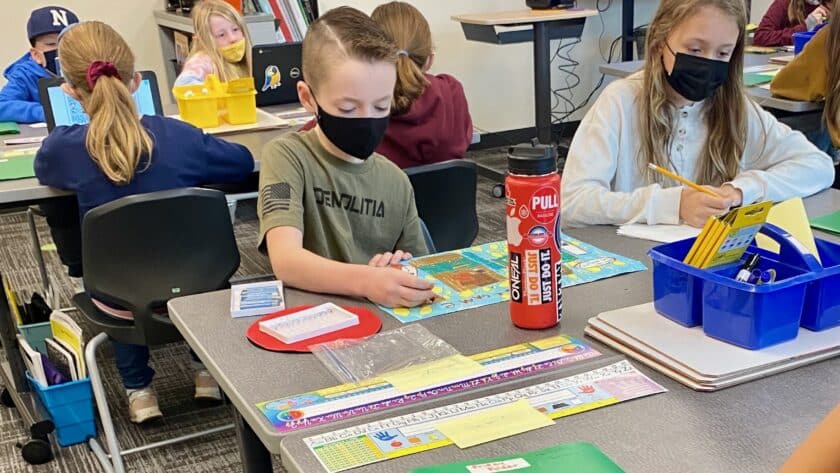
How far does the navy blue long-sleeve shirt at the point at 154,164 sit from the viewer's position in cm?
207

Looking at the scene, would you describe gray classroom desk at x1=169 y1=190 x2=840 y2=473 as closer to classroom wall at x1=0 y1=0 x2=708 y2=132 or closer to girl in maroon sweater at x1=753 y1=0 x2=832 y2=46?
girl in maroon sweater at x1=753 y1=0 x2=832 y2=46

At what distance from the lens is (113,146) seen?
205 centimetres

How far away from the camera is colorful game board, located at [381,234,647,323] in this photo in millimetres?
1246

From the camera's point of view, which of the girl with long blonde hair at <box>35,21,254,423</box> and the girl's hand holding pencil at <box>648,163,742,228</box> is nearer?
the girl's hand holding pencil at <box>648,163,742,228</box>

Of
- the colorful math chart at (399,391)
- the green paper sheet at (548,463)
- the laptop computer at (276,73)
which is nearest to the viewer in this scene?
the green paper sheet at (548,463)

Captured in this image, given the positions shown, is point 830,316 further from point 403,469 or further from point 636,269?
point 403,469

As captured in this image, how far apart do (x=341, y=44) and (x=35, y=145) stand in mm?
1417

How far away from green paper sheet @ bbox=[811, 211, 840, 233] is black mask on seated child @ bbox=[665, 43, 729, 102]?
33 cm

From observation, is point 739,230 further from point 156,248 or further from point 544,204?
point 156,248

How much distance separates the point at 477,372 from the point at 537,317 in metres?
0.14

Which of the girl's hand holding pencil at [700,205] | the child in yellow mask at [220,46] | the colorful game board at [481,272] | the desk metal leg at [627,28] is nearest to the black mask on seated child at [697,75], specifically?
the girl's hand holding pencil at [700,205]

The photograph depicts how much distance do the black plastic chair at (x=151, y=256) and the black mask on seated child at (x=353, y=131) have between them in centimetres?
47

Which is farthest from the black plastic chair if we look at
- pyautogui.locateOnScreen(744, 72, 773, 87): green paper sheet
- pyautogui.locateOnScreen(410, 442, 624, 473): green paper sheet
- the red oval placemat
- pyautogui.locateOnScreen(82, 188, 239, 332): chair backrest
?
pyautogui.locateOnScreen(744, 72, 773, 87): green paper sheet

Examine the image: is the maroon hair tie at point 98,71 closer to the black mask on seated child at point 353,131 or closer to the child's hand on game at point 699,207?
the black mask on seated child at point 353,131
